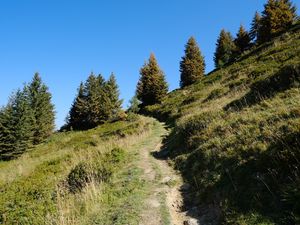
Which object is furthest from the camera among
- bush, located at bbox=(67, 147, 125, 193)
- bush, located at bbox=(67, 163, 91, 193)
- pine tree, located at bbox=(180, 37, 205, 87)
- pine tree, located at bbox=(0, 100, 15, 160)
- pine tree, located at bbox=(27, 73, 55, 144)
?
pine tree, located at bbox=(180, 37, 205, 87)

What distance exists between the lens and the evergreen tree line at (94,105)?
54.2 meters

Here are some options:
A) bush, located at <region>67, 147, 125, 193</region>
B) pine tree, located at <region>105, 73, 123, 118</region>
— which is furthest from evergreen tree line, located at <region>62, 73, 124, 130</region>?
bush, located at <region>67, 147, 125, 193</region>

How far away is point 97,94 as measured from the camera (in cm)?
5703

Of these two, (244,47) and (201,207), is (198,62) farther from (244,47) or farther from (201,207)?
(201,207)

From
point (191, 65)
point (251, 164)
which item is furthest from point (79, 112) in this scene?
point (251, 164)

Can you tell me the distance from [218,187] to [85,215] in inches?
140

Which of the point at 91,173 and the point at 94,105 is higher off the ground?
the point at 94,105

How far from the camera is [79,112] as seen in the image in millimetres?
55312

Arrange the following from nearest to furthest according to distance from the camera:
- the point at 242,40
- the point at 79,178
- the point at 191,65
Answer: the point at 79,178 → the point at 191,65 → the point at 242,40

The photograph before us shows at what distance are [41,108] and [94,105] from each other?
873 cm

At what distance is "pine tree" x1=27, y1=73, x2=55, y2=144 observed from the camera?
154ft

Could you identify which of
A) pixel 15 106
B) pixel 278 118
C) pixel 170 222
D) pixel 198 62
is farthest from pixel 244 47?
pixel 170 222

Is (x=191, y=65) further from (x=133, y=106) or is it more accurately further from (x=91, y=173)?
(x=91, y=173)

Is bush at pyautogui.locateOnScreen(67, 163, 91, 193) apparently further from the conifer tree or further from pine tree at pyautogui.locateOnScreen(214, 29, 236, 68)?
pine tree at pyautogui.locateOnScreen(214, 29, 236, 68)
